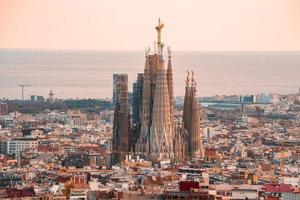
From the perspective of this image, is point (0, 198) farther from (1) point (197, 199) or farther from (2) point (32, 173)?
(2) point (32, 173)

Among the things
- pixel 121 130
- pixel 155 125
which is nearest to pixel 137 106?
pixel 121 130

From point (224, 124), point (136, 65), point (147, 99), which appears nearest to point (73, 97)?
point (136, 65)

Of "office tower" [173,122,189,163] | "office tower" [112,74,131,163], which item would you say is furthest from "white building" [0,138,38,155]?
"office tower" [173,122,189,163]

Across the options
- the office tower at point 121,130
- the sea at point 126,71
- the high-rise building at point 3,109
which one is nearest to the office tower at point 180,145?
the office tower at point 121,130

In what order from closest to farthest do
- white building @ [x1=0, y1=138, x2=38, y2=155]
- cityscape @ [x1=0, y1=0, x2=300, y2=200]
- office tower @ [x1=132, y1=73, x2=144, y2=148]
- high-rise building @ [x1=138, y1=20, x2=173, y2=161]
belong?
cityscape @ [x1=0, y1=0, x2=300, y2=200] → high-rise building @ [x1=138, y1=20, x2=173, y2=161] → office tower @ [x1=132, y1=73, x2=144, y2=148] → white building @ [x1=0, y1=138, x2=38, y2=155]

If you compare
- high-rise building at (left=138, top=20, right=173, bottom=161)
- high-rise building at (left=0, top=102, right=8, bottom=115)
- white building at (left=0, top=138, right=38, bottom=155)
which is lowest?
white building at (left=0, top=138, right=38, bottom=155)

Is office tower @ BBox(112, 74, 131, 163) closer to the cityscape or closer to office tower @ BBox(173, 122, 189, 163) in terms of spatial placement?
the cityscape

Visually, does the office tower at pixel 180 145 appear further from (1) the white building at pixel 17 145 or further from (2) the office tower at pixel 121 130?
(1) the white building at pixel 17 145
